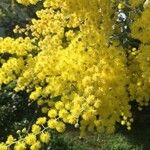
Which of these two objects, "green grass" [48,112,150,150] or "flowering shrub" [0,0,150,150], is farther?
"green grass" [48,112,150,150]

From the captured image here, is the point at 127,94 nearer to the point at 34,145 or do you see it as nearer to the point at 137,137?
the point at 34,145

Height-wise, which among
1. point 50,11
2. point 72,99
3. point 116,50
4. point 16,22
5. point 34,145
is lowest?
point 34,145

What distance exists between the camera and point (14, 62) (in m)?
5.79

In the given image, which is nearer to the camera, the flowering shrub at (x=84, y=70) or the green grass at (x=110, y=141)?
the flowering shrub at (x=84, y=70)

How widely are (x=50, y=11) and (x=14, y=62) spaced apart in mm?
758

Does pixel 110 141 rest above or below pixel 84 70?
below

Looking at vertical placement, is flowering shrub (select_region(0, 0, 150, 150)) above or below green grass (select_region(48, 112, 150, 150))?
above

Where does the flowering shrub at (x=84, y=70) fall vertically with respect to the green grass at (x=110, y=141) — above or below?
above

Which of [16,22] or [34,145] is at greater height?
[16,22]

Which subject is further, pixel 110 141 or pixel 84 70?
pixel 110 141

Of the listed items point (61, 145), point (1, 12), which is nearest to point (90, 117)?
point (61, 145)

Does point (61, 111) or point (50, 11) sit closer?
point (61, 111)

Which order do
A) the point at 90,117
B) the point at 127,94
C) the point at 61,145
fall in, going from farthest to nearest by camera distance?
the point at 61,145, the point at 127,94, the point at 90,117

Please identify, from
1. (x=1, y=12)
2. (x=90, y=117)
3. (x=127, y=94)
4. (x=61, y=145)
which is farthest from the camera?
(x=1, y=12)
